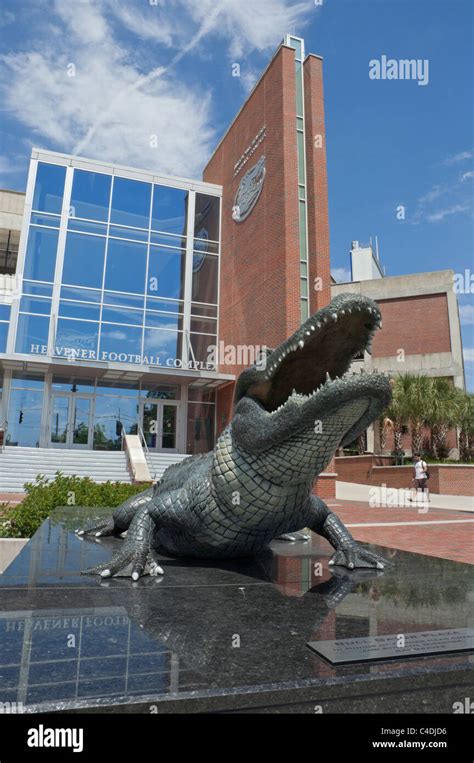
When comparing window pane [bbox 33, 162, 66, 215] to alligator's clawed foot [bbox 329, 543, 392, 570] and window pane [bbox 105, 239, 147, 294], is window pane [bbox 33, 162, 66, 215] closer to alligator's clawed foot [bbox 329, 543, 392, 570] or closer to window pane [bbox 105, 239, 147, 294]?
window pane [bbox 105, 239, 147, 294]

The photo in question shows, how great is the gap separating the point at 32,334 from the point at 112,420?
16.8 feet

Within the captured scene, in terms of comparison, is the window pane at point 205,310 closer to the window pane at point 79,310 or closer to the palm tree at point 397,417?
the window pane at point 79,310

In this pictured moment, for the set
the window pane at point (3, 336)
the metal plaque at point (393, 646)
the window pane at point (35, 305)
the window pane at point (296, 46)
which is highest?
the window pane at point (296, 46)

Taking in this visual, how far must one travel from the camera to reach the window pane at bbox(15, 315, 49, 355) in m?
21.9

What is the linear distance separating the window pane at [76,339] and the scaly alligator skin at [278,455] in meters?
19.2

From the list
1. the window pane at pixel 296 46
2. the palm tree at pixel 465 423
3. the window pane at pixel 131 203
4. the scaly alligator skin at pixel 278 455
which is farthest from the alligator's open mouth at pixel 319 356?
the palm tree at pixel 465 423

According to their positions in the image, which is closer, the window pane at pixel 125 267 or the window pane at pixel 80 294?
the window pane at pixel 80 294

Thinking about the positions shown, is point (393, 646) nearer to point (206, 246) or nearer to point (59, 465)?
point (59, 465)

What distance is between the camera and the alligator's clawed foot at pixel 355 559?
4.06 metres

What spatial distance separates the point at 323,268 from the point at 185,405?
30.8ft

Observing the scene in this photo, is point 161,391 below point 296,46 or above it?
below

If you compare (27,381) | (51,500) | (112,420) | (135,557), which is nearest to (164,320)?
(112,420)

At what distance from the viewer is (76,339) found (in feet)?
74.2

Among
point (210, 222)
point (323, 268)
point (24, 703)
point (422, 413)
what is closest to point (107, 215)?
point (210, 222)
